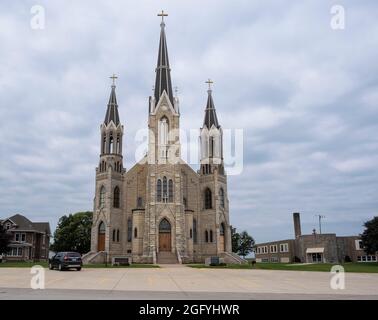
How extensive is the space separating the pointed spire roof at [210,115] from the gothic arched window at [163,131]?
7811 millimetres

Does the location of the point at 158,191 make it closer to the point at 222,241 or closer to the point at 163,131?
the point at 163,131

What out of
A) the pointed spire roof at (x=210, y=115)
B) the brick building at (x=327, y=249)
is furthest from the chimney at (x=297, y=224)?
the pointed spire roof at (x=210, y=115)

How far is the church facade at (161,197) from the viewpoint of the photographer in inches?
2028

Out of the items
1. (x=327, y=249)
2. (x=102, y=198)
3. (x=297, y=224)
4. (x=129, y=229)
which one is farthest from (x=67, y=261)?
(x=297, y=224)

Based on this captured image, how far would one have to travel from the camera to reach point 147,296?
41.7 feet

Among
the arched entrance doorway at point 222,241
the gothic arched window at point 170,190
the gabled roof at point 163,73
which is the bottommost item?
the arched entrance doorway at point 222,241

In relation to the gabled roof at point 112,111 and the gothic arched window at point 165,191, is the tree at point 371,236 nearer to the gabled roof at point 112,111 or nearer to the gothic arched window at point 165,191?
the gothic arched window at point 165,191

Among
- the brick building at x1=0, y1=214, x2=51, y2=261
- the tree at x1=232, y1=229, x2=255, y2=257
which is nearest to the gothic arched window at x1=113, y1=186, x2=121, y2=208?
the brick building at x1=0, y1=214, x2=51, y2=261

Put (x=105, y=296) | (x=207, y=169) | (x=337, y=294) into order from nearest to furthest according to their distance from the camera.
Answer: (x=105, y=296) → (x=337, y=294) → (x=207, y=169)

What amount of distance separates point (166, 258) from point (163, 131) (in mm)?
16753
